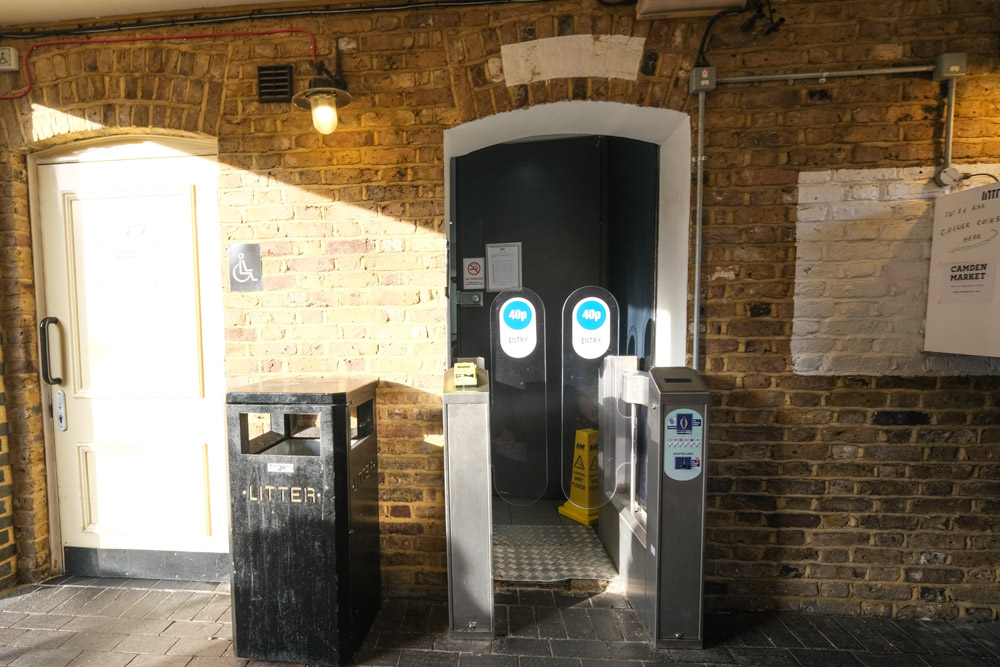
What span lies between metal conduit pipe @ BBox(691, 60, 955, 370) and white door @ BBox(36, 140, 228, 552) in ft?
8.60

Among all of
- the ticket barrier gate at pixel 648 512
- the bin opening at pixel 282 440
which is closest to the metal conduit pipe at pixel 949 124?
the ticket barrier gate at pixel 648 512

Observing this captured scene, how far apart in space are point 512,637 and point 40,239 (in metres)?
3.45

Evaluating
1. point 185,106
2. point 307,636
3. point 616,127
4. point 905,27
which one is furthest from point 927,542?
point 185,106

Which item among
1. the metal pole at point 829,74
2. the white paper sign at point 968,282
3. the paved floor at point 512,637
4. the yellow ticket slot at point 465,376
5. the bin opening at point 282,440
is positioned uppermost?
the metal pole at point 829,74

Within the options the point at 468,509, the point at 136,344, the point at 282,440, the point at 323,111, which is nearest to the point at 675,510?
the point at 468,509

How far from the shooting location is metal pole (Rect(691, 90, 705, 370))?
2277mm

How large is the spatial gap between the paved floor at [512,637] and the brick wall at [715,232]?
6.6 inches

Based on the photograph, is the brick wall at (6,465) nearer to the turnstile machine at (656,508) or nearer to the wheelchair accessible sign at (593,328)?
the turnstile machine at (656,508)

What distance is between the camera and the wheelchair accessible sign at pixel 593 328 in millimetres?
3242

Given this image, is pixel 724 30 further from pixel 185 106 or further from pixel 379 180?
pixel 185 106

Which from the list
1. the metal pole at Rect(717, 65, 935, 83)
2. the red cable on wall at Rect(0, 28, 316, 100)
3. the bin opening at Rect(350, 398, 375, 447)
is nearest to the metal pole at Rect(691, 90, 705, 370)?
the metal pole at Rect(717, 65, 935, 83)

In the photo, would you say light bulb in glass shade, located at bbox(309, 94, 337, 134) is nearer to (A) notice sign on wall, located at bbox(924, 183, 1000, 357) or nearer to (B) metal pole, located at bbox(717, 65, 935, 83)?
(B) metal pole, located at bbox(717, 65, 935, 83)

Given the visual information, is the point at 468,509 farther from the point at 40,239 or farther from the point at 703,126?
the point at 40,239

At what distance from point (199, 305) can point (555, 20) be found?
2475 mm
